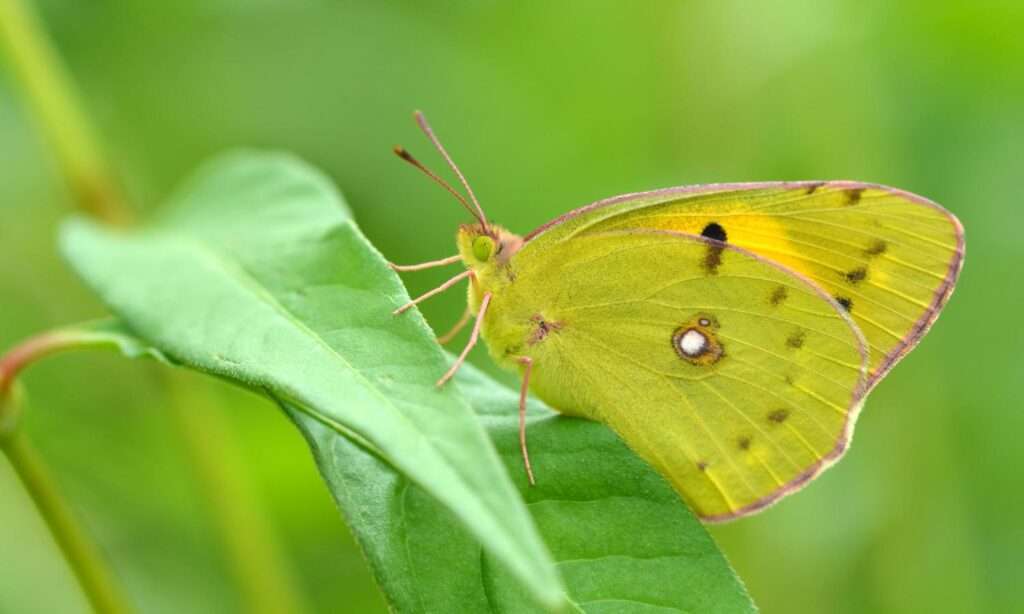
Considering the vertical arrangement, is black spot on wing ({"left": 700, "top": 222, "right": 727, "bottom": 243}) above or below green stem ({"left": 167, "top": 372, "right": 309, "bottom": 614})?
above

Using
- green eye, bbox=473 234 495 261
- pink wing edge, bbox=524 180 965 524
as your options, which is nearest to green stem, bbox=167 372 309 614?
green eye, bbox=473 234 495 261

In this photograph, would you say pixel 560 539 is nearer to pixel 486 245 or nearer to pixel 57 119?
pixel 486 245

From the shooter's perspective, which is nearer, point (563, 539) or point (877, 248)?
point (563, 539)

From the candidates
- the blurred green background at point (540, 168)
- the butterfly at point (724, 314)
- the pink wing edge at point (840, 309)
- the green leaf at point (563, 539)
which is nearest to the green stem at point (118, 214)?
the blurred green background at point (540, 168)

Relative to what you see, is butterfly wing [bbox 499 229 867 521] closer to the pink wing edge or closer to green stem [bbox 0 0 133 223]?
the pink wing edge

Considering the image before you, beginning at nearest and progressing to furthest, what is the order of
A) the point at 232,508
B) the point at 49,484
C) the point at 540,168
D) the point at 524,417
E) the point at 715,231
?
the point at 49,484, the point at 524,417, the point at 715,231, the point at 232,508, the point at 540,168

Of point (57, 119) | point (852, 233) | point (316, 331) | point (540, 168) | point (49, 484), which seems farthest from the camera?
point (540, 168)

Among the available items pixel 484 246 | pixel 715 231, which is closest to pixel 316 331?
pixel 484 246
